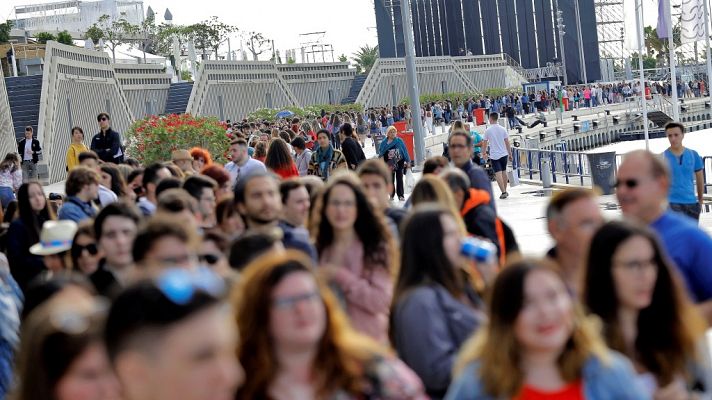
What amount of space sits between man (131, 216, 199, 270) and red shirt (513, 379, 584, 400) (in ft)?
6.66

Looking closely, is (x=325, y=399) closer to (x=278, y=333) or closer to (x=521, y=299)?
(x=278, y=333)

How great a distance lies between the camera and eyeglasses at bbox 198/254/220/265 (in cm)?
620

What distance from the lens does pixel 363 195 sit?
23.3ft

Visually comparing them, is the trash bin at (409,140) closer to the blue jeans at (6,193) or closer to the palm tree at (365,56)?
the blue jeans at (6,193)

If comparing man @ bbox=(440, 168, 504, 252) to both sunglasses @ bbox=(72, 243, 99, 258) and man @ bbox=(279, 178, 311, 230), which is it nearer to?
man @ bbox=(279, 178, 311, 230)

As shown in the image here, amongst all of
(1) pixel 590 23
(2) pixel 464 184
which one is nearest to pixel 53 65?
(2) pixel 464 184

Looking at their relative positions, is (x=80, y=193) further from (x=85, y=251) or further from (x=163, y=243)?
(x=163, y=243)

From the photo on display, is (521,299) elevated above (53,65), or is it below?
below

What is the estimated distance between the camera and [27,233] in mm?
9977

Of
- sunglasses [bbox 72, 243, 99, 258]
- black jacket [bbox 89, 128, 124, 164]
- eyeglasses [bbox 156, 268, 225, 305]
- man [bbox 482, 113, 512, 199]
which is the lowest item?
man [bbox 482, 113, 512, 199]

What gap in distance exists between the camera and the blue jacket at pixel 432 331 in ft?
16.8

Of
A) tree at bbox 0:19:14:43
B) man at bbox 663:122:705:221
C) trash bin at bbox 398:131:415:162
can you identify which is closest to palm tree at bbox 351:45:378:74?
tree at bbox 0:19:14:43

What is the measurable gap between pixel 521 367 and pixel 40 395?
4.86 ft

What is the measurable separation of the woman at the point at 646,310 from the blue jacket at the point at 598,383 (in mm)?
615
